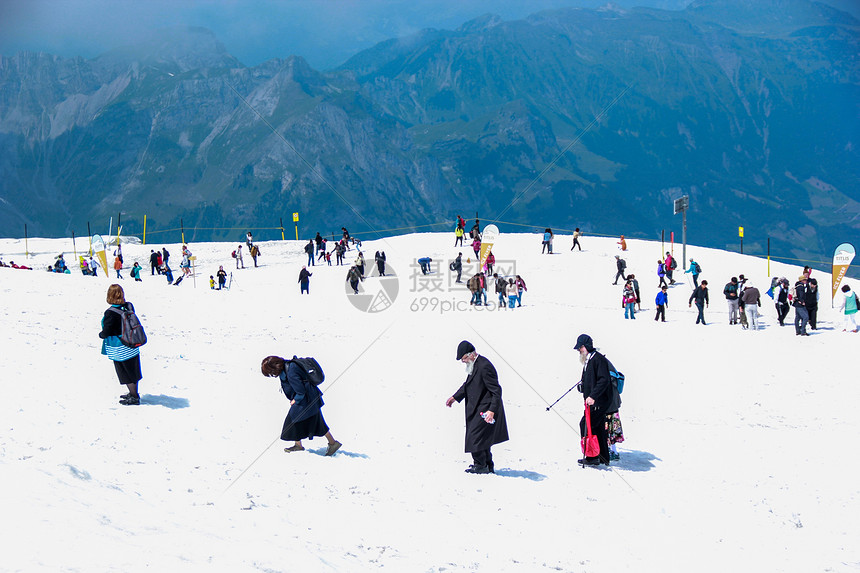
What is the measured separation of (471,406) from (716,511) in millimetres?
2736

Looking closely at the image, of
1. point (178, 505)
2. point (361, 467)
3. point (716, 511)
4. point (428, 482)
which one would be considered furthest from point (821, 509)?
point (178, 505)

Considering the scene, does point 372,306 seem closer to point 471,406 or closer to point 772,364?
point 772,364

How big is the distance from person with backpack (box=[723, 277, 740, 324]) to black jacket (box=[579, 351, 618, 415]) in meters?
14.3

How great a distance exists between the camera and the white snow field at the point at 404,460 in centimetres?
592

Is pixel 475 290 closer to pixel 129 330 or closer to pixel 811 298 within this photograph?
pixel 811 298

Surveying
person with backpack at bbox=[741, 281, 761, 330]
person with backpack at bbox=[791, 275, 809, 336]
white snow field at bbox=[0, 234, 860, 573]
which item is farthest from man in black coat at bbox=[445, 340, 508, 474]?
person with backpack at bbox=[741, 281, 761, 330]

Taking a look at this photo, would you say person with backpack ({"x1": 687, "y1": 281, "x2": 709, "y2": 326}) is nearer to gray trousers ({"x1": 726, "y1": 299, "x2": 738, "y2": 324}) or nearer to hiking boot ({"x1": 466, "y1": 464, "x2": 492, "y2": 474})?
gray trousers ({"x1": 726, "y1": 299, "x2": 738, "y2": 324})

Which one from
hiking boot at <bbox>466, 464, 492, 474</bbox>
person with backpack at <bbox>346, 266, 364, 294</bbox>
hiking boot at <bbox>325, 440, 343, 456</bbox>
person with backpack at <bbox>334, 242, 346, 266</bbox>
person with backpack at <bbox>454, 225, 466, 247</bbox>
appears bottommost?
hiking boot at <bbox>466, 464, 492, 474</bbox>

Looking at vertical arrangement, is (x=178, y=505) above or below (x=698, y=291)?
below

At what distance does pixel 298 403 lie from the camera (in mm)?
8344

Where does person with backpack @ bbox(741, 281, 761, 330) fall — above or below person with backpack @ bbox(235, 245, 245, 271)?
below

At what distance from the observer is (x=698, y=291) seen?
21672mm

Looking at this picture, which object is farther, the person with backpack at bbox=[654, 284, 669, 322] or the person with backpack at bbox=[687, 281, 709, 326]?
the person with backpack at bbox=[654, 284, 669, 322]

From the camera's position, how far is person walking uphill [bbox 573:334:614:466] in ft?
27.7
